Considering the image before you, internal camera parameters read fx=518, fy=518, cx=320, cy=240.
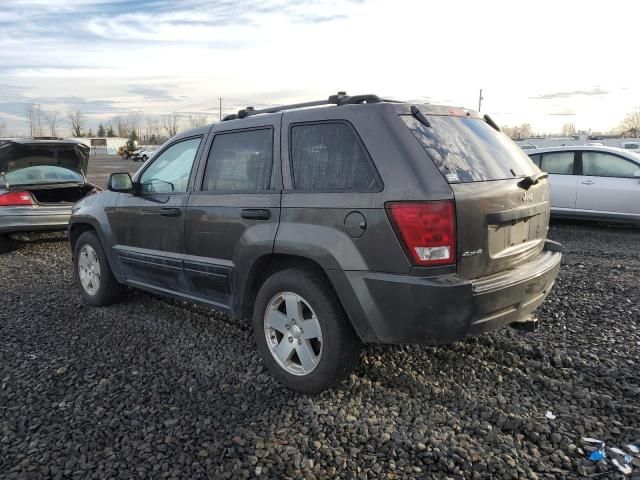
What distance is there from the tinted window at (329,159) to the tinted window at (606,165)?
25.1 ft

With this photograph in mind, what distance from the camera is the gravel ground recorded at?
2.65 m

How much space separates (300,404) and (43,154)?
7.16 meters

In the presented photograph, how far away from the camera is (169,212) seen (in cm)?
417

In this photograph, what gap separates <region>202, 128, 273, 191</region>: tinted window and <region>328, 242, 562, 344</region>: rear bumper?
3.31 ft

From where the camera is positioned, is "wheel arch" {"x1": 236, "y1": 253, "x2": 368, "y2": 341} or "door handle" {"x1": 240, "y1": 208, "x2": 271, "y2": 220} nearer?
"wheel arch" {"x1": 236, "y1": 253, "x2": 368, "y2": 341}

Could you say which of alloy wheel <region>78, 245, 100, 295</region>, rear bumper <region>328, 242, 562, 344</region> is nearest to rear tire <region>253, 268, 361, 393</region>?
rear bumper <region>328, 242, 562, 344</region>

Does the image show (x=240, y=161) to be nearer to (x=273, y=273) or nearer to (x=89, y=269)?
(x=273, y=273)

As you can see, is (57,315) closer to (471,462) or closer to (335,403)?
(335,403)

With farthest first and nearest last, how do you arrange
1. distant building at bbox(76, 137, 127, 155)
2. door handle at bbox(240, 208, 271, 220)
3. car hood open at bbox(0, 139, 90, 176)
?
distant building at bbox(76, 137, 127, 155)
car hood open at bbox(0, 139, 90, 176)
door handle at bbox(240, 208, 271, 220)

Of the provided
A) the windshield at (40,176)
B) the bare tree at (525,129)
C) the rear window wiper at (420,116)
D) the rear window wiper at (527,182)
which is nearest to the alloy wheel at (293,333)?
the rear window wiper at (420,116)

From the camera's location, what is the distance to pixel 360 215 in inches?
115

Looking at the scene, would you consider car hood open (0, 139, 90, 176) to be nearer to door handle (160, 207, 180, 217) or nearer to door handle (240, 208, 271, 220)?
door handle (160, 207, 180, 217)

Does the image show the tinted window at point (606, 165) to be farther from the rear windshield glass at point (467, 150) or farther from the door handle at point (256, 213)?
the door handle at point (256, 213)

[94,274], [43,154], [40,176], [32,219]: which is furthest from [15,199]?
[94,274]
